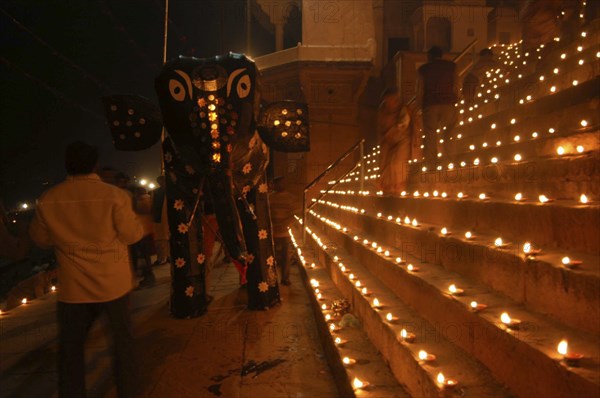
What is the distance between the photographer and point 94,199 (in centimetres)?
278

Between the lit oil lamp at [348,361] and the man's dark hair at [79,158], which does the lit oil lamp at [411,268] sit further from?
the man's dark hair at [79,158]

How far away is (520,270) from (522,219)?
0.59 meters

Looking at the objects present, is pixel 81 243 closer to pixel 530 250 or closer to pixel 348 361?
pixel 348 361

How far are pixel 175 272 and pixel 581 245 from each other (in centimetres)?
397

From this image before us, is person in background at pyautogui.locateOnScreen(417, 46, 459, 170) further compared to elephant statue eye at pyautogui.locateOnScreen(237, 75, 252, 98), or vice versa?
person in background at pyautogui.locateOnScreen(417, 46, 459, 170)

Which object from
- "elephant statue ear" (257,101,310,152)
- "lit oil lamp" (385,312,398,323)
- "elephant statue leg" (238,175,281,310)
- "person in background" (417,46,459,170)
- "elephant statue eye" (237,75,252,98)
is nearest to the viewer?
"lit oil lamp" (385,312,398,323)

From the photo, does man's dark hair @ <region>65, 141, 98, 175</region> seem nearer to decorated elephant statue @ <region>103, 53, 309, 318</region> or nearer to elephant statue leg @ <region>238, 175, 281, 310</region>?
decorated elephant statue @ <region>103, 53, 309, 318</region>

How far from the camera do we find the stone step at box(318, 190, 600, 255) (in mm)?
2395

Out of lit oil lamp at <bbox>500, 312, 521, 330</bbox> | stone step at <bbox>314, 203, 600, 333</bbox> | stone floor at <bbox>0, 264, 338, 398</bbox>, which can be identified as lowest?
stone floor at <bbox>0, 264, 338, 398</bbox>

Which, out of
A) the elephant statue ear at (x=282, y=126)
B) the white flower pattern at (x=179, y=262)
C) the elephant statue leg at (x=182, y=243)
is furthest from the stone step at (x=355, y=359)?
the elephant statue ear at (x=282, y=126)

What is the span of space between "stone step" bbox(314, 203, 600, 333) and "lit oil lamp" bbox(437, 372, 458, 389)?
2.03ft

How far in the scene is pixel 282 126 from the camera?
17.1ft

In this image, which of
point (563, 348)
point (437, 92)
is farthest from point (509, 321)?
point (437, 92)

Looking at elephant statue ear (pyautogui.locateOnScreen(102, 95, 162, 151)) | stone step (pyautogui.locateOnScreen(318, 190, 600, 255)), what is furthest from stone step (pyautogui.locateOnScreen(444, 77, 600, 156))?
elephant statue ear (pyautogui.locateOnScreen(102, 95, 162, 151))
